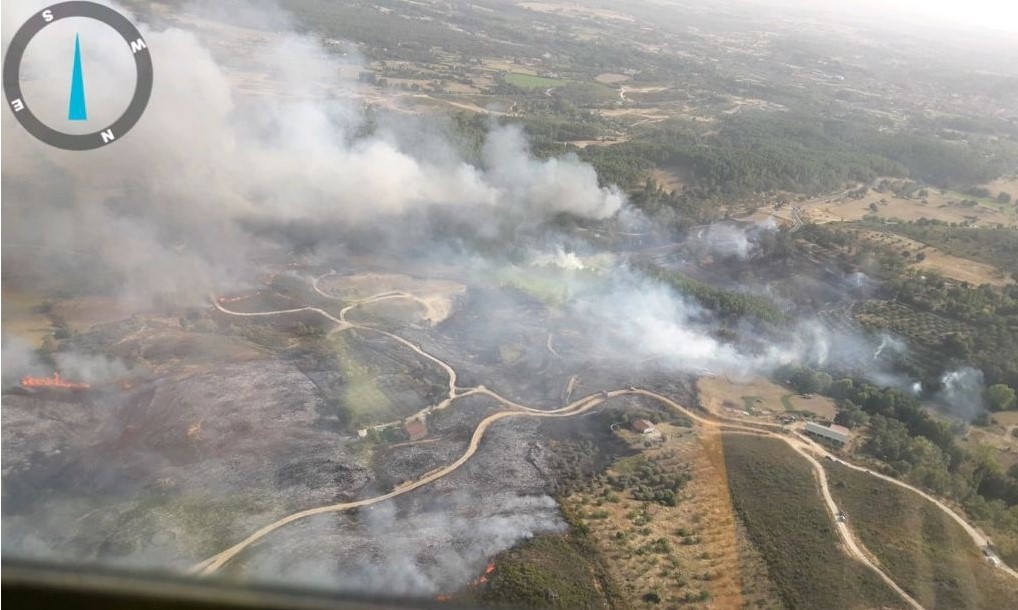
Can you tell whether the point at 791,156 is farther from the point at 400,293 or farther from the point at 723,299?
the point at 400,293

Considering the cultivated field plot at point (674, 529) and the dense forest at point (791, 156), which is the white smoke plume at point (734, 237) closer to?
the dense forest at point (791, 156)

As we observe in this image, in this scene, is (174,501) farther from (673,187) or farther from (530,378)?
(673,187)

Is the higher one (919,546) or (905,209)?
(905,209)

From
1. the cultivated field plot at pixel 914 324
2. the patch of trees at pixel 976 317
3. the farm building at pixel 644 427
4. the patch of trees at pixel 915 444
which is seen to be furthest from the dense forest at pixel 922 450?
the farm building at pixel 644 427

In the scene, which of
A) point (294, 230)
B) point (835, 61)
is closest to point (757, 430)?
point (294, 230)

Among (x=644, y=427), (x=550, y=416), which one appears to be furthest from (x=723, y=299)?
(x=550, y=416)
